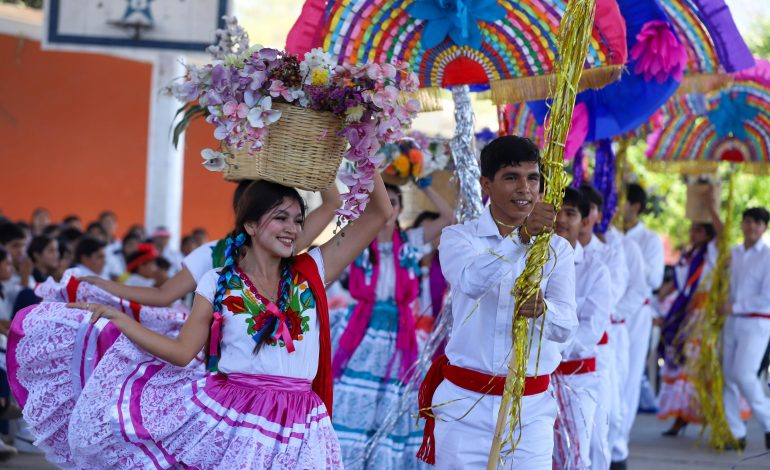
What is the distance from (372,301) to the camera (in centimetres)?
761

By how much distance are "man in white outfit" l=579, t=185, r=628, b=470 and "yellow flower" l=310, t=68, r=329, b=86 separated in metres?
2.50

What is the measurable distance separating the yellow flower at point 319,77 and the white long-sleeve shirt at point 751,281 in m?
6.47

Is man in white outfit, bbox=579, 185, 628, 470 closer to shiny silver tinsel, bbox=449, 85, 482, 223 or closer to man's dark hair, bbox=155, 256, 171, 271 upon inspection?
shiny silver tinsel, bbox=449, 85, 482, 223

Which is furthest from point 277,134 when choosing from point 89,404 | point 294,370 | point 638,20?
point 638,20

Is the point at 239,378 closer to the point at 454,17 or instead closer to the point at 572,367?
the point at 454,17

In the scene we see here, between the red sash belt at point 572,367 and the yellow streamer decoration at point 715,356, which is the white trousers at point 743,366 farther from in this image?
the red sash belt at point 572,367

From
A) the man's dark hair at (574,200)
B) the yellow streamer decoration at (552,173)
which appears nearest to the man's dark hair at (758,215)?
the man's dark hair at (574,200)

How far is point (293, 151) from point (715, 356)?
6751 millimetres

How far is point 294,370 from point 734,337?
6719mm

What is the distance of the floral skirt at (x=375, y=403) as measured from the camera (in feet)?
23.3

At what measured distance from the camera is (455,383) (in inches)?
181

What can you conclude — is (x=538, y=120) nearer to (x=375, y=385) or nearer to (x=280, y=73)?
(x=375, y=385)

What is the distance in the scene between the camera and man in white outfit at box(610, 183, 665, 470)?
922cm

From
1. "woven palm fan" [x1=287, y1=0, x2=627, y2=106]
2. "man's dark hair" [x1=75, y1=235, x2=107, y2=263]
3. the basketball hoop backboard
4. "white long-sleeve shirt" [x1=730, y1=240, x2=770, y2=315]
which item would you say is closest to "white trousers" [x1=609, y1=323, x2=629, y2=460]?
"white long-sleeve shirt" [x1=730, y1=240, x2=770, y2=315]
